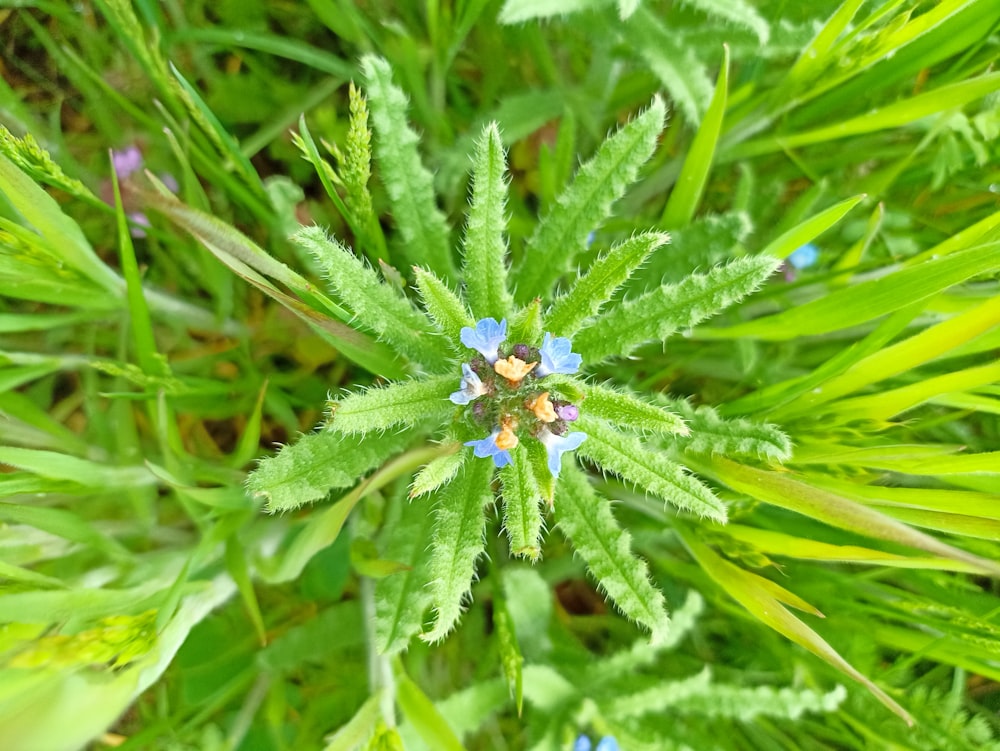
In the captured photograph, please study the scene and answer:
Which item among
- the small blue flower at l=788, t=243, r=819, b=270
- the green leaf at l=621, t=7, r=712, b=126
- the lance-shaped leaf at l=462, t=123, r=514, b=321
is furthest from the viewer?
the small blue flower at l=788, t=243, r=819, b=270

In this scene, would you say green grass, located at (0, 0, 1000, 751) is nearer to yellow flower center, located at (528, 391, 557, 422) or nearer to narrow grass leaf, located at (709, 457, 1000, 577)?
narrow grass leaf, located at (709, 457, 1000, 577)

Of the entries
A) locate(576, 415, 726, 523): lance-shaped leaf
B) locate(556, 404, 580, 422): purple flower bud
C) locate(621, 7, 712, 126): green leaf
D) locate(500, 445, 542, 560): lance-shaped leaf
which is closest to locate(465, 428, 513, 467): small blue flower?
locate(500, 445, 542, 560): lance-shaped leaf

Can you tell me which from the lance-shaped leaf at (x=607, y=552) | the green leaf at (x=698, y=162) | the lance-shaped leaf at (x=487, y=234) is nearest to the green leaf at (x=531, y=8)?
the green leaf at (x=698, y=162)

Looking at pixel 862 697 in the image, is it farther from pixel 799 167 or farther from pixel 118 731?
pixel 118 731

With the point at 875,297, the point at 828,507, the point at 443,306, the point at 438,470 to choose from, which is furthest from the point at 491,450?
the point at 875,297

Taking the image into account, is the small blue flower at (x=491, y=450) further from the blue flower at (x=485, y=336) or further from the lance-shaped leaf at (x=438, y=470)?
the blue flower at (x=485, y=336)

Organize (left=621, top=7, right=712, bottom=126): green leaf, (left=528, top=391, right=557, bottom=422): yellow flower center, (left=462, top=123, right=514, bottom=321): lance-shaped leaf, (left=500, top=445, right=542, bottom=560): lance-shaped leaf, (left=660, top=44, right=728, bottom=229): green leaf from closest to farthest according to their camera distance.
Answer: (left=528, top=391, right=557, bottom=422): yellow flower center → (left=500, top=445, right=542, bottom=560): lance-shaped leaf → (left=462, top=123, right=514, bottom=321): lance-shaped leaf → (left=660, top=44, right=728, bottom=229): green leaf → (left=621, top=7, right=712, bottom=126): green leaf
